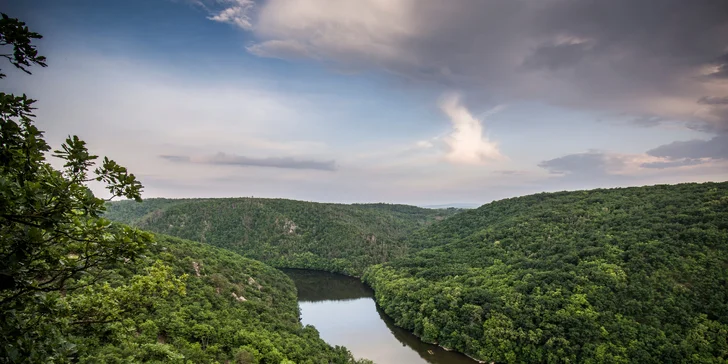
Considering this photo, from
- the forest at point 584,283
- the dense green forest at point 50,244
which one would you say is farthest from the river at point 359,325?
the dense green forest at point 50,244

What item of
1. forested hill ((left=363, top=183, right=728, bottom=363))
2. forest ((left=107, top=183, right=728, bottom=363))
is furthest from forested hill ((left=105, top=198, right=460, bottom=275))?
forested hill ((left=363, top=183, right=728, bottom=363))

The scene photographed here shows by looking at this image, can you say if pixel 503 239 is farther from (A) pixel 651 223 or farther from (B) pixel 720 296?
(B) pixel 720 296

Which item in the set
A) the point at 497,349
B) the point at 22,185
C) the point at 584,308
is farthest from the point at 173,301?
the point at 584,308

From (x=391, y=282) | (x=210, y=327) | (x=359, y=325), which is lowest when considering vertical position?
(x=359, y=325)

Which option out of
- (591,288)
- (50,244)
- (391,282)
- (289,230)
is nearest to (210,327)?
(50,244)

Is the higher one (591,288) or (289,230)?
(289,230)

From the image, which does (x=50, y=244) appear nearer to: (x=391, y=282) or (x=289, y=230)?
(x=391, y=282)

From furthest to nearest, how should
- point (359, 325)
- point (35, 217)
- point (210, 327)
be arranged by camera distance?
point (359, 325), point (210, 327), point (35, 217)

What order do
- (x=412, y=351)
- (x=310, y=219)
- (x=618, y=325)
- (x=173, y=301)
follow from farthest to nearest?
1. (x=310, y=219)
2. (x=412, y=351)
3. (x=618, y=325)
4. (x=173, y=301)
